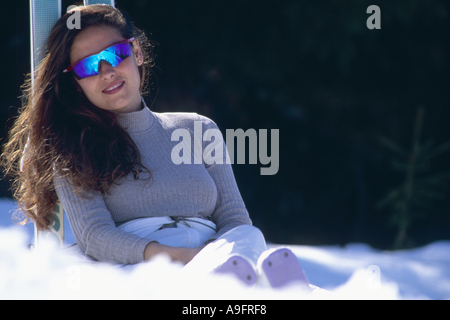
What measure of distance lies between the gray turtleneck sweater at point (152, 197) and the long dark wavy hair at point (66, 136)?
50 millimetres

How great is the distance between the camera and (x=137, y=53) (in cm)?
179

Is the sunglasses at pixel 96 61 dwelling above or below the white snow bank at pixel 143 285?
above

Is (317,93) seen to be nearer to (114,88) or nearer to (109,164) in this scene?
(114,88)

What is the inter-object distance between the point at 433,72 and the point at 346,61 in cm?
110

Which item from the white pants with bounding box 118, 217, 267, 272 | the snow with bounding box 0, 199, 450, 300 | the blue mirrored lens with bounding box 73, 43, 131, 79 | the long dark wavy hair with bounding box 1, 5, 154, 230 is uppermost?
the blue mirrored lens with bounding box 73, 43, 131, 79

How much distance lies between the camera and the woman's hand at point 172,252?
1368 mm

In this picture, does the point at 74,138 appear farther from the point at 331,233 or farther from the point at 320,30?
the point at 331,233

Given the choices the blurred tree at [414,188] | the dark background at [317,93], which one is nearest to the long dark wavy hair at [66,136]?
the dark background at [317,93]

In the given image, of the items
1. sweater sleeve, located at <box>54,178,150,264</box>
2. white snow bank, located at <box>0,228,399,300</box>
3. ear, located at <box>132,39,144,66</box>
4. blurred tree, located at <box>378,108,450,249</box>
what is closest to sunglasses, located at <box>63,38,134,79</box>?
ear, located at <box>132,39,144,66</box>

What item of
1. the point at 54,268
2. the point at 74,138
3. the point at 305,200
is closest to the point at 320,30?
the point at 305,200

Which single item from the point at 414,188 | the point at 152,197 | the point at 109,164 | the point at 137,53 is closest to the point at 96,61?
the point at 137,53

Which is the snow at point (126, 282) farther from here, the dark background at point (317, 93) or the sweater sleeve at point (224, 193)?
the dark background at point (317, 93)

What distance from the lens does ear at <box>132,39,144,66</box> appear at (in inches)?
69.4

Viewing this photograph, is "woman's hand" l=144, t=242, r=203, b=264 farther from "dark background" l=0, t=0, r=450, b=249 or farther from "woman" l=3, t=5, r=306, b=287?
"dark background" l=0, t=0, r=450, b=249
